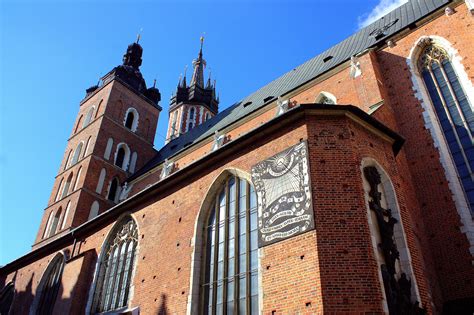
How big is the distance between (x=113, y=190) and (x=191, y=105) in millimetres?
15194

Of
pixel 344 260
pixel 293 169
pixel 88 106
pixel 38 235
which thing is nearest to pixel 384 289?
pixel 344 260

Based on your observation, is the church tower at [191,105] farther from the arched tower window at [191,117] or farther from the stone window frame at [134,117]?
the stone window frame at [134,117]

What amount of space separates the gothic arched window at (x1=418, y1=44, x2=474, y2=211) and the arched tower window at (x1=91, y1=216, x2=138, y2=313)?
30.4 ft

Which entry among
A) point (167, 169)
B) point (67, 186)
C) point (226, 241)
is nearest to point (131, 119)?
point (67, 186)

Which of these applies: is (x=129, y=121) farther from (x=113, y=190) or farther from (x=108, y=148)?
(x=113, y=190)

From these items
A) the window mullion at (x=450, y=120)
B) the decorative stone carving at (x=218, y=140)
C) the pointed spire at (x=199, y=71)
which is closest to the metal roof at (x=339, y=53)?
the decorative stone carving at (x=218, y=140)

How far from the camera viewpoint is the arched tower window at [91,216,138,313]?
11778 millimetres

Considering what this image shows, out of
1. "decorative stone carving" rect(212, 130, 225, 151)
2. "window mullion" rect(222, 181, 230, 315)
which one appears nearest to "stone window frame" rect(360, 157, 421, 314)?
"window mullion" rect(222, 181, 230, 315)

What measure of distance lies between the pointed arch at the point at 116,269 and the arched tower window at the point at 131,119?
562 inches

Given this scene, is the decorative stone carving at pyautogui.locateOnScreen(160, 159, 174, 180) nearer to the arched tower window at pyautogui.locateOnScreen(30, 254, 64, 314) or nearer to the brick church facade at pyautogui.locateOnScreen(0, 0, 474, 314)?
the brick church facade at pyautogui.locateOnScreen(0, 0, 474, 314)

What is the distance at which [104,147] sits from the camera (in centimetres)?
2409

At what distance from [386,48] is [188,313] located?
11.0 metres

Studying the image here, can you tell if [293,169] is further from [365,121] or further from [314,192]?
[365,121]

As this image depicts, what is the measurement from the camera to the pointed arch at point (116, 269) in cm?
1175
